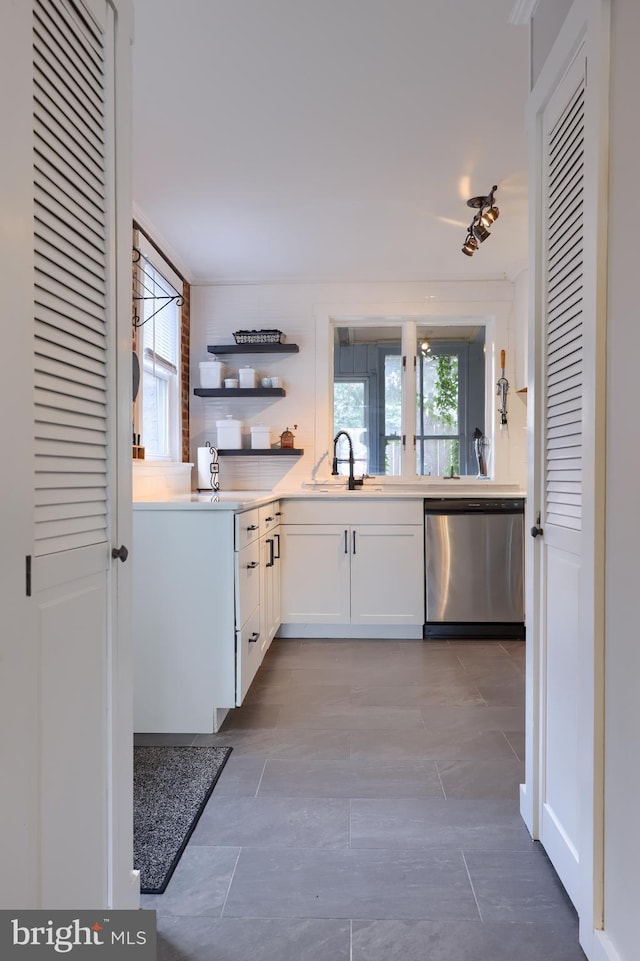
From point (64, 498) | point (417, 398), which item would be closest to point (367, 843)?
point (64, 498)

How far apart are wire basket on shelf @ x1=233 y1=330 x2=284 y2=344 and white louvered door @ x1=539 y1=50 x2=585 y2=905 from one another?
3.02 metres

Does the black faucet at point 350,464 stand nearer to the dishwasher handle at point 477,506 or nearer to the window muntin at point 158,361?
the dishwasher handle at point 477,506

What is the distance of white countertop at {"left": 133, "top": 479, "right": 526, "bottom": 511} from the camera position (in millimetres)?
2564

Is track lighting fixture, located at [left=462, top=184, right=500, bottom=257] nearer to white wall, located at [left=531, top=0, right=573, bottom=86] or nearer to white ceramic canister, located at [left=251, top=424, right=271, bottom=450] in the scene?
white wall, located at [left=531, top=0, right=573, bottom=86]

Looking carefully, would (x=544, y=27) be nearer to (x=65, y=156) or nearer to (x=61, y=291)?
(x=65, y=156)

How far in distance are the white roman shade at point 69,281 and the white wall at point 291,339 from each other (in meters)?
3.57

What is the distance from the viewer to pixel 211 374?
4691 millimetres

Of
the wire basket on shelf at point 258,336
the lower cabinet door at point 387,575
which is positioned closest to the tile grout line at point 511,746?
the lower cabinet door at point 387,575

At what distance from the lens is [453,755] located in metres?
2.40

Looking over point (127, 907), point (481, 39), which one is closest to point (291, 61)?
point (481, 39)

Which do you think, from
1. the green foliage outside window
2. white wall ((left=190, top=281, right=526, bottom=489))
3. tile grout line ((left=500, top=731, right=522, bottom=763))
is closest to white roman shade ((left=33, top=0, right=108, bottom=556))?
tile grout line ((left=500, top=731, right=522, bottom=763))

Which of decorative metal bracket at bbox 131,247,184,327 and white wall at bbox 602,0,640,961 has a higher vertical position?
decorative metal bracket at bbox 131,247,184,327

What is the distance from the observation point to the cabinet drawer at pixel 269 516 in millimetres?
3279

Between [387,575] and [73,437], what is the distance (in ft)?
10.6
